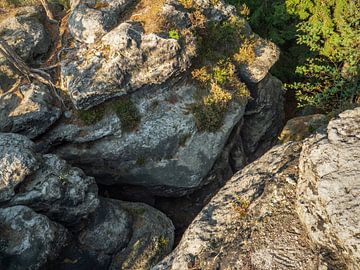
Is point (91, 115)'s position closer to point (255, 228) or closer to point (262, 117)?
point (262, 117)

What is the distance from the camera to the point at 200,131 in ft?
50.2

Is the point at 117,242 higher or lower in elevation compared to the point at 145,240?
higher

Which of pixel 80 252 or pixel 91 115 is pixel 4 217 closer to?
pixel 80 252

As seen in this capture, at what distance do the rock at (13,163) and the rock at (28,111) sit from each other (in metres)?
1.71

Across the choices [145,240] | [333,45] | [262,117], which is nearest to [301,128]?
[262,117]

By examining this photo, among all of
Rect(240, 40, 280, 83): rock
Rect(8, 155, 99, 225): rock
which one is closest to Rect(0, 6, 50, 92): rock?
Rect(8, 155, 99, 225): rock

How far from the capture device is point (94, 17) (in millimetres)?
15992

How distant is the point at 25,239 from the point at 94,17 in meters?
10.4

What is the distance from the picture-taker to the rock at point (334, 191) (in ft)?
19.5

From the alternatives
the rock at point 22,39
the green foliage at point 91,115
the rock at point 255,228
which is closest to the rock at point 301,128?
the rock at point 255,228

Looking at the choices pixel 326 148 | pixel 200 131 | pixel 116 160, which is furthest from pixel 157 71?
pixel 326 148

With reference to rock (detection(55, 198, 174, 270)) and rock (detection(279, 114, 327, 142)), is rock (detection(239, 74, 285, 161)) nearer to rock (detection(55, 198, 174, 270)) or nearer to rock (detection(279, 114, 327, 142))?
rock (detection(279, 114, 327, 142))

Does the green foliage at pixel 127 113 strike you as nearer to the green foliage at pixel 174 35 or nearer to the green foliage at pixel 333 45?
the green foliage at pixel 174 35

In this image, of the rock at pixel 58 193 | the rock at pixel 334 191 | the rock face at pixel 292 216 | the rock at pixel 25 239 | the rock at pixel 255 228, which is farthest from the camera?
the rock at pixel 58 193
